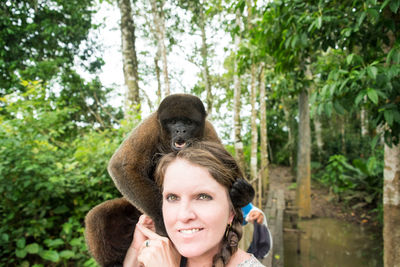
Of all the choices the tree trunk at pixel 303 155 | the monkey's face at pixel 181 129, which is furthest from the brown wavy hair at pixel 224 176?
the tree trunk at pixel 303 155

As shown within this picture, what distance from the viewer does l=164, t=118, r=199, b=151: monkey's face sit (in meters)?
1.90

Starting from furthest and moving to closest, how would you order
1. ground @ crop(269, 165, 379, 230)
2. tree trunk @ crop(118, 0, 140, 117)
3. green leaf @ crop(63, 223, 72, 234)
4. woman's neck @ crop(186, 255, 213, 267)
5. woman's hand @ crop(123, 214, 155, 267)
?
ground @ crop(269, 165, 379, 230) → tree trunk @ crop(118, 0, 140, 117) → green leaf @ crop(63, 223, 72, 234) → woman's hand @ crop(123, 214, 155, 267) → woman's neck @ crop(186, 255, 213, 267)

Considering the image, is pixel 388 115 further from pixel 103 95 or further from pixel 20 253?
pixel 103 95

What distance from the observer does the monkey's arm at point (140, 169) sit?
164 cm

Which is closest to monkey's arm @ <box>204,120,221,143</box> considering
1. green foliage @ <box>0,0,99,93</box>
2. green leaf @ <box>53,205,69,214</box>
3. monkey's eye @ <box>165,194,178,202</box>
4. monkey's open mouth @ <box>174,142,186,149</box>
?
monkey's open mouth @ <box>174,142,186,149</box>

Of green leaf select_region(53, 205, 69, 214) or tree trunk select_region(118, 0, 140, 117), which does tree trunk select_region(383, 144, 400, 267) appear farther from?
green leaf select_region(53, 205, 69, 214)

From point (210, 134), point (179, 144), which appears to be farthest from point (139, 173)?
point (210, 134)

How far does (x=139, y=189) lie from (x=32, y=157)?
7.17 feet

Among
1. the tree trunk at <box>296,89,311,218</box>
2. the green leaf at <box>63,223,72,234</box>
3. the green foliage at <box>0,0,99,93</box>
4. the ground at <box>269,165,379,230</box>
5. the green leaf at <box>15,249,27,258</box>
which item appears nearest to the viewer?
the green leaf at <box>15,249,27,258</box>

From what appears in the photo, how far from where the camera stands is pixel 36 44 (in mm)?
7367

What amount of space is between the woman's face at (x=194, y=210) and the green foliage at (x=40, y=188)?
99.1 inches

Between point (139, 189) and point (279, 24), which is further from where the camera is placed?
point (279, 24)

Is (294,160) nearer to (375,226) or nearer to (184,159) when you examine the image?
(375,226)

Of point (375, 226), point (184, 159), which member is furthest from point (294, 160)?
point (184, 159)
